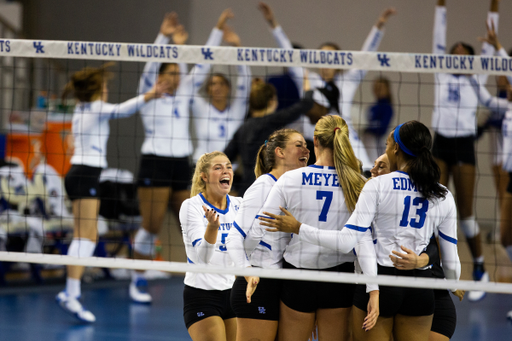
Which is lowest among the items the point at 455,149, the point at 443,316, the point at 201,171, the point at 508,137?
the point at 443,316

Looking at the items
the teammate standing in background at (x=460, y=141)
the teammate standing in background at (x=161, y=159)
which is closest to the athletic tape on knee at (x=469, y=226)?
the teammate standing in background at (x=460, y=141)

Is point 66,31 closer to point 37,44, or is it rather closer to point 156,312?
point 156,312

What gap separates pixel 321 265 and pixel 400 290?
38cm

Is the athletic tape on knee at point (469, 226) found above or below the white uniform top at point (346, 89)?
below

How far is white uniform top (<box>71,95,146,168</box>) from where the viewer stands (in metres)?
4.59

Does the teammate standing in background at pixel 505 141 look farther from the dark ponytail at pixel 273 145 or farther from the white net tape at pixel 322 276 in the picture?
the dark ponytail at pixel 273 145

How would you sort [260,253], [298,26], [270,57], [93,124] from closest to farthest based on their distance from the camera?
[260,253], [270,57], [93,124], [298,26]

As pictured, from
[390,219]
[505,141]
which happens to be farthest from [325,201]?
[505,141]

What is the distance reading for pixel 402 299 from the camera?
2.48 m

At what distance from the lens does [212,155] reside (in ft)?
9.93

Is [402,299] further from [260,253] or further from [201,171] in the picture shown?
[201,171]

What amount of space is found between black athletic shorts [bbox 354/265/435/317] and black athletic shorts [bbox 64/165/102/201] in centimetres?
282

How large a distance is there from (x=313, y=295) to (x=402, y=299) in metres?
0.41

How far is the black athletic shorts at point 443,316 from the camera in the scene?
2680mm
